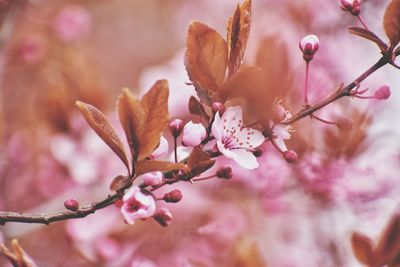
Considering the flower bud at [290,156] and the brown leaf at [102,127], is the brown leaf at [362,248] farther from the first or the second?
the brown leaf at [102,127]

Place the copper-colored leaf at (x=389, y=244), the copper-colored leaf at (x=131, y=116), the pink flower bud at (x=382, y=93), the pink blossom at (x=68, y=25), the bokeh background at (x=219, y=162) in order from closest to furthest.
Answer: the copper-colored leaf at (x=131, y=116) → the pink flower bud at (x=382, y=93) → the copper-colored leaf at (x=389, y=244) → the bokeh background at (x=219, y=162) → the pink blossom at (x=68, y=25)

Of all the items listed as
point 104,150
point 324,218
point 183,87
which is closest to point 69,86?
point 104,150

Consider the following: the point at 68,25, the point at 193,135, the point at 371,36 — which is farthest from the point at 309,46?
the point at 68,25

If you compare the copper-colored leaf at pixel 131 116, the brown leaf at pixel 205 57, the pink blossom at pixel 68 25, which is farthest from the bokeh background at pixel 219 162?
the copper-colored leaf at pixel 131 116

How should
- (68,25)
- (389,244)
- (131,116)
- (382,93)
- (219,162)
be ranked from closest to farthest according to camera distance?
(131,116) < (382,93) < (389,244) < (219,162) < (68,25)

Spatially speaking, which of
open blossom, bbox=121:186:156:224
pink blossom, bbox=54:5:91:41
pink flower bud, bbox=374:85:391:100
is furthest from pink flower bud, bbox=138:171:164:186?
pink blossom, bbox=54:5:91:41

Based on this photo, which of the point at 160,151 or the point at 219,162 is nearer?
the point at 160,151

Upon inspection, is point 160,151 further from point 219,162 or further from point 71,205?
point 219,162
